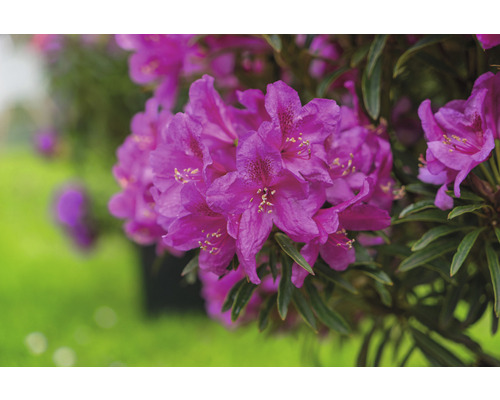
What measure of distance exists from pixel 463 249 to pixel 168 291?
216 centimetres

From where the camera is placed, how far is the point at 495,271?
78 centimetres

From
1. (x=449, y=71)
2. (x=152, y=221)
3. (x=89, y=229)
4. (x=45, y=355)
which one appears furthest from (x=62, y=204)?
(x=449, y=71)

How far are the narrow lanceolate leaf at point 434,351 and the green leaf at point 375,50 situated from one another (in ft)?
1.54

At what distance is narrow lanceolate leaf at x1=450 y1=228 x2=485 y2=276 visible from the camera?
751 mm

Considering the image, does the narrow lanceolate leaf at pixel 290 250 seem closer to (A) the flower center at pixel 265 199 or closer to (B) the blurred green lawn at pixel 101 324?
(A) the flower center at pixel 265 199

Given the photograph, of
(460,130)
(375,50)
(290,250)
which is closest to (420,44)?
(375,50)

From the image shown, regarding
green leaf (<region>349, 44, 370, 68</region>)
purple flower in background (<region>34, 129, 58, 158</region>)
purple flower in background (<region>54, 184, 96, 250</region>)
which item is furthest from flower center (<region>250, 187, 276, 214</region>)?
purple flower in background (<region>34, 129, 58, 158</region>)

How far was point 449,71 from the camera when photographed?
36.3 inches

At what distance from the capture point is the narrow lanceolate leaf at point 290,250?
0.70m

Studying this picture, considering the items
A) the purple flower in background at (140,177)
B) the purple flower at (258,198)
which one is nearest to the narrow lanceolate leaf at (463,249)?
the purple flower at (258,198)

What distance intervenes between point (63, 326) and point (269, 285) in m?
1.66

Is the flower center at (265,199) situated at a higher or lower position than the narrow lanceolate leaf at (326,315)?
higher

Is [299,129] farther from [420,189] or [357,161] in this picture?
[420,189]

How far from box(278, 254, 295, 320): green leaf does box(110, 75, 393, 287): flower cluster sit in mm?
26
